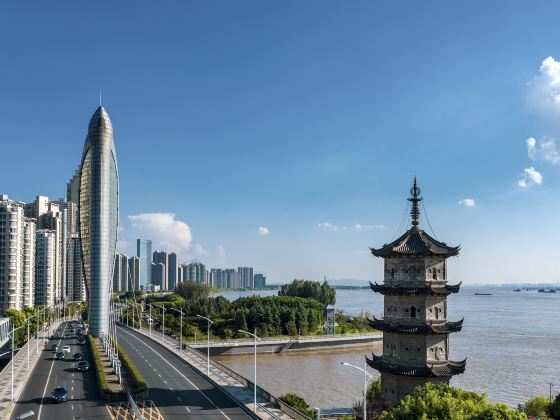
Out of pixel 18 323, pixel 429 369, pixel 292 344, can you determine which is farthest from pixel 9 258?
pixel 429 369

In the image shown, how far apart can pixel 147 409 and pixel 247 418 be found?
9.12 m

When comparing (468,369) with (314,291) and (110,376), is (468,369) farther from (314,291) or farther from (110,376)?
(314,291)

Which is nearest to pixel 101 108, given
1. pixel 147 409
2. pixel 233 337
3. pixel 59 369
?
pixel 233 337

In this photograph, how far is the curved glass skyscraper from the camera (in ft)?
405

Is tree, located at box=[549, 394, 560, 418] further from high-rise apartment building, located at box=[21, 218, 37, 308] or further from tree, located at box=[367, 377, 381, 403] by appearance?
high-rise apartment building, located at box=[21, 218, 37, 308]

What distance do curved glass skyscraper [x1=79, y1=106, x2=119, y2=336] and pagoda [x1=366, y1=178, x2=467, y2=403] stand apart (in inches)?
3602

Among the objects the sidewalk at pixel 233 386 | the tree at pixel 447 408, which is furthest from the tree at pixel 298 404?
the tree at pixel 447 408

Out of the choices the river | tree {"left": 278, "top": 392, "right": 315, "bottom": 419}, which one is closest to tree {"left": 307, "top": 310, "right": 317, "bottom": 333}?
the river

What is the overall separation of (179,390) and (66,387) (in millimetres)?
12178

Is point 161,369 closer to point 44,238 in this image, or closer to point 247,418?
point 247,418

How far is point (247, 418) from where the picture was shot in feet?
147

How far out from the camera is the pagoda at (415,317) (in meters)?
40.9

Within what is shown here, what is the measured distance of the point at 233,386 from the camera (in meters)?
58.1

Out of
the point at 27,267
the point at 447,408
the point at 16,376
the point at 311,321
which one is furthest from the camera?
the point at 27,267
